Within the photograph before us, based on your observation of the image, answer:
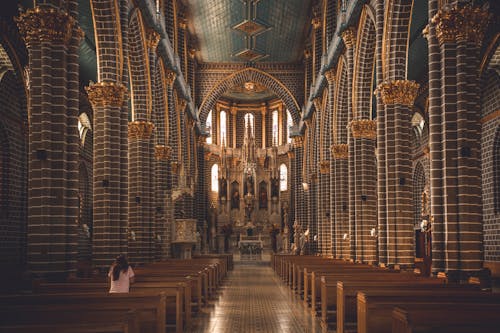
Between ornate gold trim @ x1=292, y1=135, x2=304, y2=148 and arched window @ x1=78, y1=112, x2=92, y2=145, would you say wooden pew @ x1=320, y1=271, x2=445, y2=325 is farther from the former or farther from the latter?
ornate gold trim @ x1=292, y1=135, x2=304, y2=148

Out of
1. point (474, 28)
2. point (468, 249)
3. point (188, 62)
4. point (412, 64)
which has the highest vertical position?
point (188, 62)

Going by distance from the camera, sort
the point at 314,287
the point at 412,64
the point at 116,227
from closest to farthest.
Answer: the point at 314,287 < the point at 116,227 < the point at 412,64

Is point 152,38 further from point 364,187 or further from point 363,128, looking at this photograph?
point 364,187

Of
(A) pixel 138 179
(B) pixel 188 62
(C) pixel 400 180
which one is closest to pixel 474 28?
(C) pixel 400 180

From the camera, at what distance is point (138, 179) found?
904 inches

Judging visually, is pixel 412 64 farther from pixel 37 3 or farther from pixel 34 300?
pixel 34 300

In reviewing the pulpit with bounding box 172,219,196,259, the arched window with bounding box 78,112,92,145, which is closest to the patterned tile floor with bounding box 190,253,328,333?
the pulpit with bounding box 172,219,196,259

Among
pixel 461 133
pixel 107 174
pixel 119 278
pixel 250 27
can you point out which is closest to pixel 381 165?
pixel 461 133

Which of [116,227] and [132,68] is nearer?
[116,227]

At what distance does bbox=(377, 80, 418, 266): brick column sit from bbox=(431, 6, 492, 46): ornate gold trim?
495cm

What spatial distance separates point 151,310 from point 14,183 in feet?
60.2

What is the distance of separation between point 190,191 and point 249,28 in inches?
563

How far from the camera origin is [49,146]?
13.0 meters

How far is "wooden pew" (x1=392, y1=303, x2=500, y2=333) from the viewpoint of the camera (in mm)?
5719
